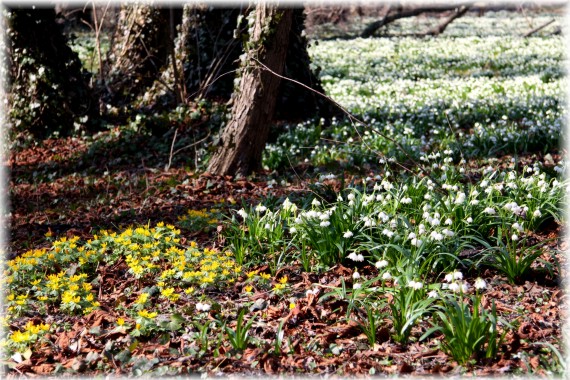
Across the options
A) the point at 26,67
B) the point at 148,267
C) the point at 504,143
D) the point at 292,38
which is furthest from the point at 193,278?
the point at 26,67

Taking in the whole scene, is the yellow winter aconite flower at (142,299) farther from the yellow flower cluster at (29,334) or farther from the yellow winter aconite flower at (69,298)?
the yellow flower cluster at (29,334)

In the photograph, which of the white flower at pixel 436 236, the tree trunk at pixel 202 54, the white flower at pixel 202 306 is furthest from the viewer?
the tree trunk at pixel 202 54

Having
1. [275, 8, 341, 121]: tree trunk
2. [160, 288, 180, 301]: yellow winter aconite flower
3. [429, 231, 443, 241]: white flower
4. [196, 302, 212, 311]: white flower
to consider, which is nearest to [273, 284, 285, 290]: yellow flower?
[196, 302, 212, 311]: white flower

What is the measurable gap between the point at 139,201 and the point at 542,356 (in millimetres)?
4414

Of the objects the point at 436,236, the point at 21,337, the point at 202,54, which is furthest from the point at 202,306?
the point at 202,54

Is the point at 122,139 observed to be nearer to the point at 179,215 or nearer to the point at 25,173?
the point at 25,173

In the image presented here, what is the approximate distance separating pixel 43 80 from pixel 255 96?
4064mm

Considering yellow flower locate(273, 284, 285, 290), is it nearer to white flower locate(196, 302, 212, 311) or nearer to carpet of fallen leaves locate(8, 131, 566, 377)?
carpet of fallen leaves locate(8, 131, 566, 377)

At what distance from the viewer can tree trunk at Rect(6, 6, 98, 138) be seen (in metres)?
9.11

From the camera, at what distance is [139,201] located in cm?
656

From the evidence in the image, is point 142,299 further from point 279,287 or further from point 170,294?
Result: point 279,287

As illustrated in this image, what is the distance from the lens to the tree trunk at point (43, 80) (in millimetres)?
9109

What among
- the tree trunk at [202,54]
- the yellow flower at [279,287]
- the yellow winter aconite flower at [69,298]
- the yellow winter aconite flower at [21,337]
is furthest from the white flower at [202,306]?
the tree trunk at [202,54]

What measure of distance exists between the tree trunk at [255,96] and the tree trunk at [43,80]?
11.3ft
